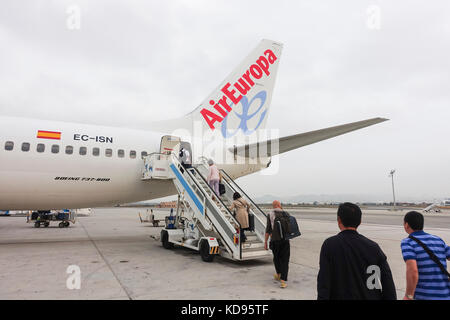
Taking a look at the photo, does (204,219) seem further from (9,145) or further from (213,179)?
(9,145)

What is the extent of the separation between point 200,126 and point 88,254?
26.6ft

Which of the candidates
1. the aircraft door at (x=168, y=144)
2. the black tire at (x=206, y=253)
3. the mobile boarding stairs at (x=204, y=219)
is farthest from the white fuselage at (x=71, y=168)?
the black tire at (x=206, y=253)

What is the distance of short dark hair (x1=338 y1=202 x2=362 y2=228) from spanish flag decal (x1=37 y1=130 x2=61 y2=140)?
11275 mm

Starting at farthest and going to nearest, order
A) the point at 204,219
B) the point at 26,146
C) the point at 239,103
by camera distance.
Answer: the point at 239,103, the point at 26,146, the point at 204,219

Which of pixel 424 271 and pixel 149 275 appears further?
pixel 149 275

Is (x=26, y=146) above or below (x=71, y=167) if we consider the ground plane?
above

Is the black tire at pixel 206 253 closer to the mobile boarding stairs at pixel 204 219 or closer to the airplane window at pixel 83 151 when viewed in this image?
the mobile boarding stairs at pixel 204 219

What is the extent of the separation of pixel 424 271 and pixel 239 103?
1300 centimetres

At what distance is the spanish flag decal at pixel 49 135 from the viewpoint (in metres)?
10.9

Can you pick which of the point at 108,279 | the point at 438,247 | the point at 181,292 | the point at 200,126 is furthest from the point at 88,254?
the point at 438,247

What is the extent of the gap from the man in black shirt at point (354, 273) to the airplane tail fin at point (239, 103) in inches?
489

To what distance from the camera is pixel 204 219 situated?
9.45 meters

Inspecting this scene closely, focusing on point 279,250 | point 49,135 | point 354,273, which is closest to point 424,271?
point 354,273
